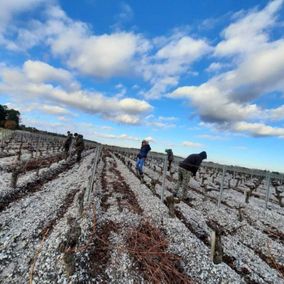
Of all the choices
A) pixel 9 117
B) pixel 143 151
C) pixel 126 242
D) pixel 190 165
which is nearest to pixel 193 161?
pixel 190 165

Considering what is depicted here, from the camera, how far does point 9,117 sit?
9675 centimetres

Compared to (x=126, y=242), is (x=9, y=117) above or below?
above

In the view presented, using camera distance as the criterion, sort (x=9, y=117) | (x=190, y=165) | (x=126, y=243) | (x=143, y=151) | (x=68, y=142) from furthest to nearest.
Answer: (x=9, y=117) → (x=68, y=142) → (x=143, y=151) → (x=190, y=165) → (x=126, y=243)

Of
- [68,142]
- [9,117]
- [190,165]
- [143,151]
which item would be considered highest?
[9,117]

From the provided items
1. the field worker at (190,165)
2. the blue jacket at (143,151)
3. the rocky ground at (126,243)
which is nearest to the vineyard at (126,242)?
the rocky ground at (126,243)

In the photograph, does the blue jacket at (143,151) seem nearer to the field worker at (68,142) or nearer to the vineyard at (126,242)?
the vineyard at (126,242)

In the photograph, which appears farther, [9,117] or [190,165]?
[9,117]

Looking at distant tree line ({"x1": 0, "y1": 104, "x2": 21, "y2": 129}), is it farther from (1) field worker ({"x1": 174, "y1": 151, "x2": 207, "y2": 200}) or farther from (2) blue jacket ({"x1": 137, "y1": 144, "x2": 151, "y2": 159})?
(1) field worker ({"x1": 174, "y1": 151, "x2": 207, "y2": 200})

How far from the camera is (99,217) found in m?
7.42

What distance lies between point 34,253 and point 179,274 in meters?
2.60

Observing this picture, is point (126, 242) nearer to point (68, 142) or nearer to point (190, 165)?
point (190, 165)

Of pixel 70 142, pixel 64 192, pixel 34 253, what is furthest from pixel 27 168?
pixel 34 253

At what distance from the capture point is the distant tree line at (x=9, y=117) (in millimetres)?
82606

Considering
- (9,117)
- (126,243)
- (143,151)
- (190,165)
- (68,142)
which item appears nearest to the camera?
(126,243)
